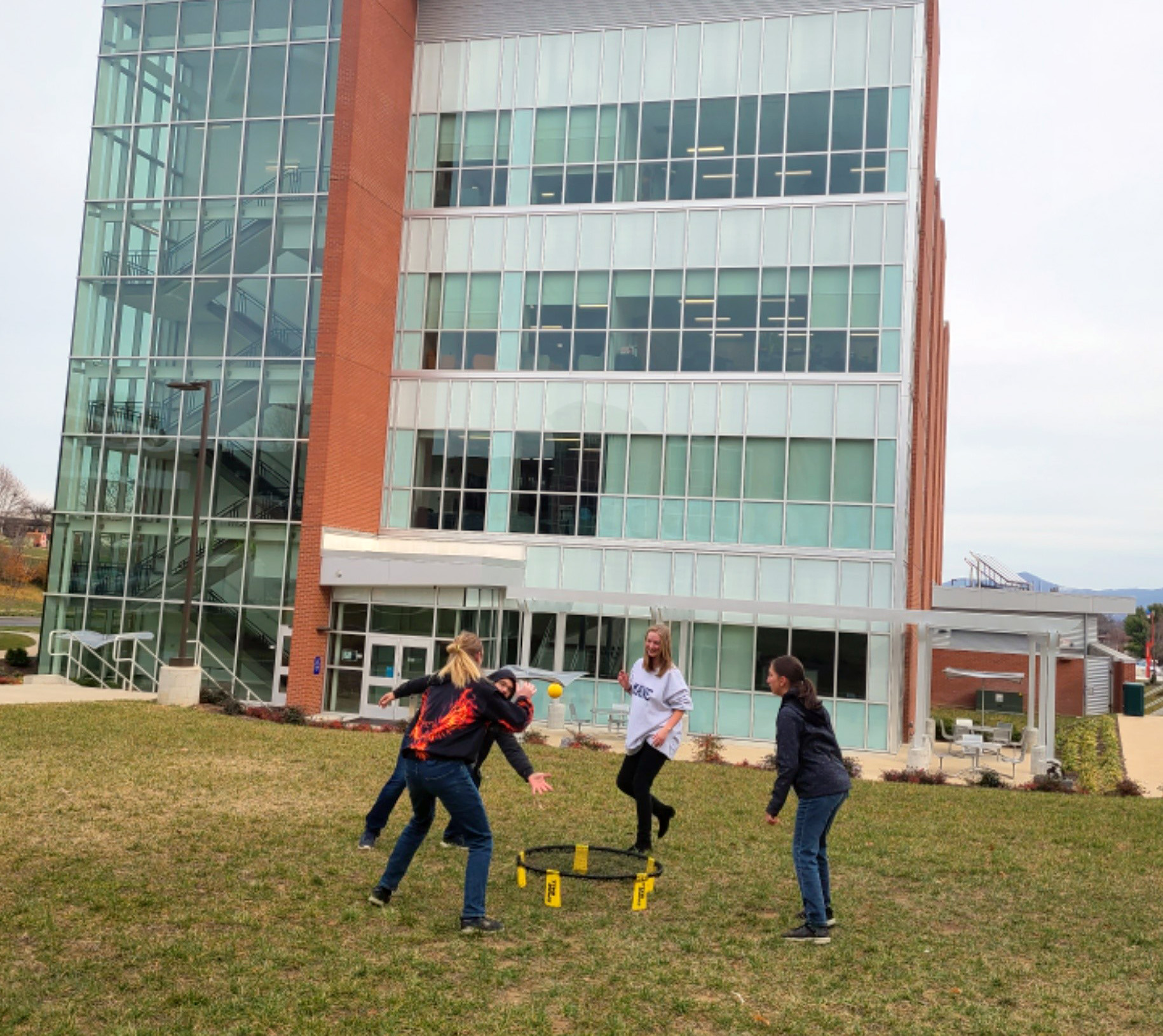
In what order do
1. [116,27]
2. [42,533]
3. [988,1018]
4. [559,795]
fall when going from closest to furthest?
1. [988,1018]
2. [559,795]
3. [116,27]
4. [42,533]

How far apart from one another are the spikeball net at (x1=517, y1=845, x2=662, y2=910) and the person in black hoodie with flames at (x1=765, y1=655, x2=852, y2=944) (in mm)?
1145

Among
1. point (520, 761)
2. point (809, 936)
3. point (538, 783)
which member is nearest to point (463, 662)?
point (520, 761)

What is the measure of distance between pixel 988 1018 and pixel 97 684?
26.0 m

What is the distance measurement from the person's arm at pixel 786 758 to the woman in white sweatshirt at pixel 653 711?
1.64m

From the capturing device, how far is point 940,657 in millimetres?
42188

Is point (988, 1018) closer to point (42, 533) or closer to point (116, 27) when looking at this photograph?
point (116, 27)

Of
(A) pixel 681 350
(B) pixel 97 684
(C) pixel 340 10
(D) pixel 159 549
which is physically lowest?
(B) pixel 97 684

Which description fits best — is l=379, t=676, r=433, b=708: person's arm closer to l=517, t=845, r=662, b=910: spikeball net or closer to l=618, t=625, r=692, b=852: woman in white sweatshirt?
l=517, t=845, r=662, b=910: spikeball net

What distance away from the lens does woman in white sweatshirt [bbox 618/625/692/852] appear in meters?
9.24

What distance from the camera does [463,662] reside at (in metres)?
7.40

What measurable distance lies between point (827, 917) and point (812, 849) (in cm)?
48

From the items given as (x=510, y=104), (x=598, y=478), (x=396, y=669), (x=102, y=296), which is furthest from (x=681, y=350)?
(x=102, y=296)

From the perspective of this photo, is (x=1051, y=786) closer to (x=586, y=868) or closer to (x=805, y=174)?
(x=586, y=868)

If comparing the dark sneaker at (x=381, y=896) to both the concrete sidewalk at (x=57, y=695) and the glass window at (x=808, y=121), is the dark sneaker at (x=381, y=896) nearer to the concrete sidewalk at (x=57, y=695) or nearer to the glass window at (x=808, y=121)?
the concrete sidewalk at (x=57, y=695)
